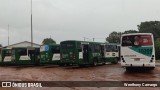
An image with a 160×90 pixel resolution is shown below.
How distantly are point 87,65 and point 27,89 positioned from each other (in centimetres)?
2075

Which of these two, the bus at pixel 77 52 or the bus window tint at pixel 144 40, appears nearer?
the bus window tint at pixel 144 40

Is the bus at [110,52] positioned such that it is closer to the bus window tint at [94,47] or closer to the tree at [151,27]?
the bus window tint at [94,47]

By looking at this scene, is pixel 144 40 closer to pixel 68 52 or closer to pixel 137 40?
pixel 137 40

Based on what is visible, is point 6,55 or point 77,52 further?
point 6,55

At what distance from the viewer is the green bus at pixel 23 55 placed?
38031mm

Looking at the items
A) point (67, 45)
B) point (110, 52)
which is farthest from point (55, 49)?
point (110, 52)

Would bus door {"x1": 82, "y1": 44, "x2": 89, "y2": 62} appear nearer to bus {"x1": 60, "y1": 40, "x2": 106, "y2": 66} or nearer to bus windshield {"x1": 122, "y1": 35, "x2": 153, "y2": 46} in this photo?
bus {"x1": 60, "y1": 40, "x2": 106, "y2": 66}

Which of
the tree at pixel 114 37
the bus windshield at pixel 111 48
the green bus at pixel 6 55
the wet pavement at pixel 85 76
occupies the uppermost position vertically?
the tree at pixel 114 37

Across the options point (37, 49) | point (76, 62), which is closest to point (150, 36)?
point (76, 62)

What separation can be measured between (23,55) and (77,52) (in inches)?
386

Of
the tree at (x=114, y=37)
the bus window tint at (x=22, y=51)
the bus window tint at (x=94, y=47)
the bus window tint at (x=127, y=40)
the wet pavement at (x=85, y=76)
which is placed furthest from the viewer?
the tree at (x=114, y=37)

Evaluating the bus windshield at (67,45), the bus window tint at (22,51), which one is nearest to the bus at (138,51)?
the bus windshield at (67,45)

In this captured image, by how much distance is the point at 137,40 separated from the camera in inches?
912

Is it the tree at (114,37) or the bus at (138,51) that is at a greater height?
the tree at (114,37)
